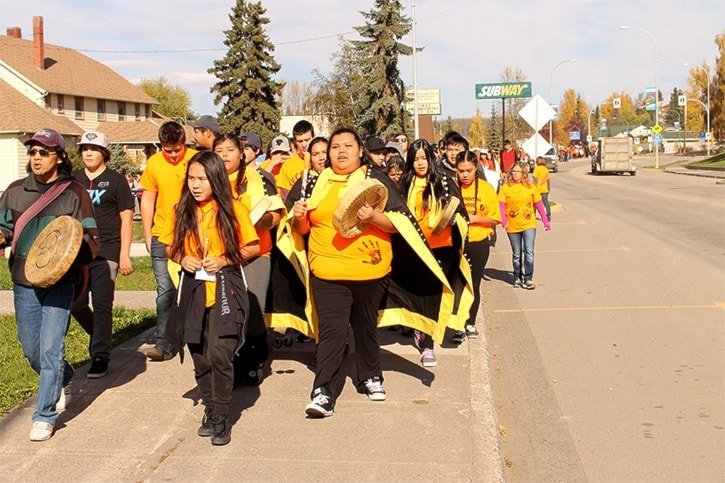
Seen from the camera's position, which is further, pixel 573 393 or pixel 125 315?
pixel 125 315

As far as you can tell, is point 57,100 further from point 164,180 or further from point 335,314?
point 335,314

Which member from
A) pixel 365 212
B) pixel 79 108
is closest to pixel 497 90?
pixel 79 108

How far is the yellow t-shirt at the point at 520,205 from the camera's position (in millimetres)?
10844

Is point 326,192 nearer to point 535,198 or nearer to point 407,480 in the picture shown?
point 407,480

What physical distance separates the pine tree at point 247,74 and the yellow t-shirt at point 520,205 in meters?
42.6

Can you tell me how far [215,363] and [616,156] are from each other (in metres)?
50.2

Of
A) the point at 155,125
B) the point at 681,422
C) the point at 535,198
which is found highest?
the point at 155,125

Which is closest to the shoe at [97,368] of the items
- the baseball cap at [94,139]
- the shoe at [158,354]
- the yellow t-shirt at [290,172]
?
the shoe at [158,354]

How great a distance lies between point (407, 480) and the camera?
445cm

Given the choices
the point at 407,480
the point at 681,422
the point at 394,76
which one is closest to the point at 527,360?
the point at 681,422

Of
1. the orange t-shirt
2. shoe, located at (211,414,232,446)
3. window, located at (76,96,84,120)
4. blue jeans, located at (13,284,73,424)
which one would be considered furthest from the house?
shoe, located at (211,414,232,446)

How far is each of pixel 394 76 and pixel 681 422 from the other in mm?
44255

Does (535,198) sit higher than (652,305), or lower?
higher

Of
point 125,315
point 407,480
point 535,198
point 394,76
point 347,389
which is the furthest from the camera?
point 394,76
